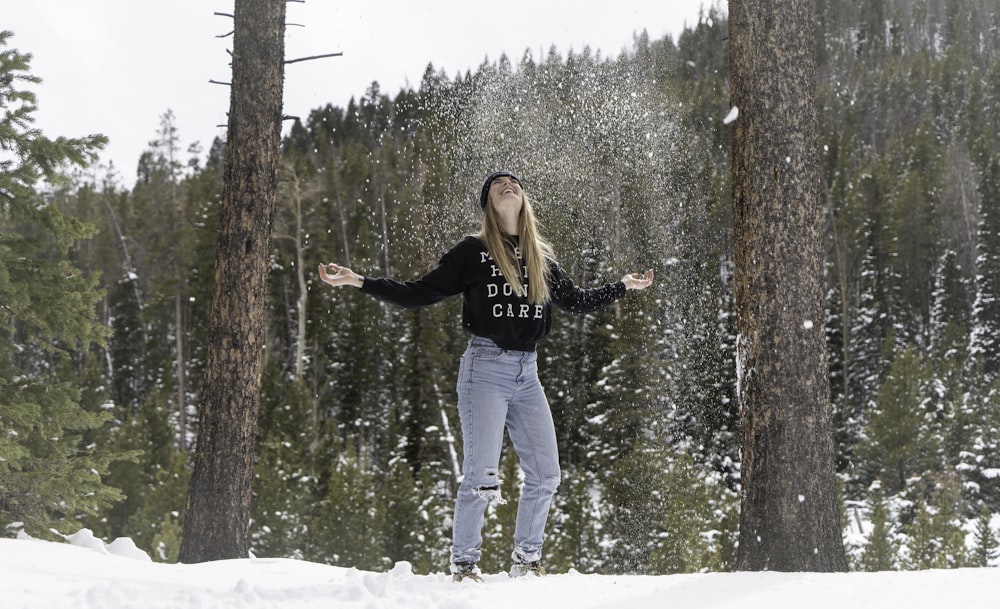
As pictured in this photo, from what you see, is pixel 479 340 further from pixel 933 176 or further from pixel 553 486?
pixel 933 176

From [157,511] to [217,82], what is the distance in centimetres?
2202

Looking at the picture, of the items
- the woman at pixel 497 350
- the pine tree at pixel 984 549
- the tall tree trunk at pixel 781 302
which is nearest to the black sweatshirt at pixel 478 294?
the woman at pixel 497 350

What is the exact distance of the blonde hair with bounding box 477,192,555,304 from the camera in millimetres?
3943

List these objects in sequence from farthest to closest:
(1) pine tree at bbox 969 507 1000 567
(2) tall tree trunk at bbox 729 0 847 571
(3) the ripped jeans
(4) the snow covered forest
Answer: (1) pine tree at bbox 969 507 1000 567 < (4) the snow covered forest < (2) tall tree trunk at bbox 729 0 847 571 < (3) the ripped jeans

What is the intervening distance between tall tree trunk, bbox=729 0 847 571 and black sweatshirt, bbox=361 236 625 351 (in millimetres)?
1191

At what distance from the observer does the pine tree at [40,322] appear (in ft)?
20.0

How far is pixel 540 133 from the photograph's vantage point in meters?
24.7

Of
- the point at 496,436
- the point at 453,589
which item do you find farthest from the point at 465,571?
the point at 496,436

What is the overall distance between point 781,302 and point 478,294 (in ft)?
5.19

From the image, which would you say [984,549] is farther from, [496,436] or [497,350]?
[497,350]

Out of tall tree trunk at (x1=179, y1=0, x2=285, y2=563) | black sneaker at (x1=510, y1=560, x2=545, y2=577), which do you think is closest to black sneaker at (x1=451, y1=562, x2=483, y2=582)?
black sneaker at (x1=510, y1=560, x2=545, y2=577)

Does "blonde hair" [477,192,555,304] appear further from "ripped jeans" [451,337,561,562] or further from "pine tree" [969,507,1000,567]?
"pine tree" [969,507,1000,567]

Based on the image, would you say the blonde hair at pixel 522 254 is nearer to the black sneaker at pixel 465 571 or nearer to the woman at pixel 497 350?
the woman at pixel 497 350

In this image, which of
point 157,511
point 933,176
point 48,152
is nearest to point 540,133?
point 157,511
